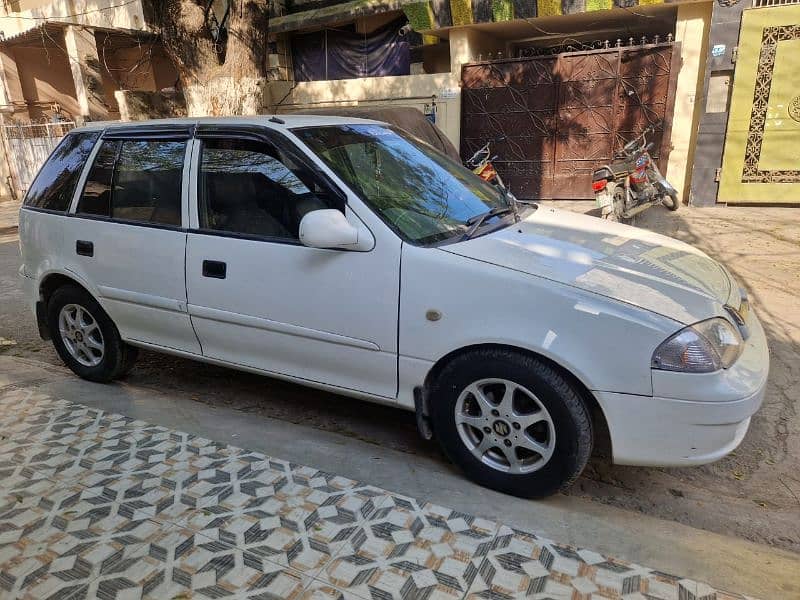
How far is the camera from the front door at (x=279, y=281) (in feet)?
9.73

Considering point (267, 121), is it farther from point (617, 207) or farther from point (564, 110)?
point (564, 110)

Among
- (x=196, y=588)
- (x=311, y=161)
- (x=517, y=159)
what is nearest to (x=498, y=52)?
(x=517, y=159)

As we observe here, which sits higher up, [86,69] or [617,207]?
[86,69]

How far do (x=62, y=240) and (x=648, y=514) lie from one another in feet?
12.9

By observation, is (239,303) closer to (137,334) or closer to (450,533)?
(137,334)

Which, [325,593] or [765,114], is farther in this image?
[765,114]

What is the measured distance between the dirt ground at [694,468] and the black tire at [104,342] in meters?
0.22

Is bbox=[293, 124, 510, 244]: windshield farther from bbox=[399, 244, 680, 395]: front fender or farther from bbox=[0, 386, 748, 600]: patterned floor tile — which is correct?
bbox=[0, 386, 748, 600]: patterned floor tile

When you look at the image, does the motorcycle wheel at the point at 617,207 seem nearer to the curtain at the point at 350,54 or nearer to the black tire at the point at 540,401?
the black tire at the point at 540,401

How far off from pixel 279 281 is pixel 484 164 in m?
7.10

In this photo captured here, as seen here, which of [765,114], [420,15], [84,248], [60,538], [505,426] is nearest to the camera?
[60,538]

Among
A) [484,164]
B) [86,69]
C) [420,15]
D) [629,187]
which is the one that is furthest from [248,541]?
[86,69]

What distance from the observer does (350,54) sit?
45.8 feet

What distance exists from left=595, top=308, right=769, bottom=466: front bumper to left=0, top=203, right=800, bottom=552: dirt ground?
0.52 m
